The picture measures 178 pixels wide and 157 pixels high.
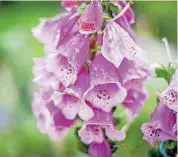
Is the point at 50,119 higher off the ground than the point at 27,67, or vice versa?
the point at 50,119

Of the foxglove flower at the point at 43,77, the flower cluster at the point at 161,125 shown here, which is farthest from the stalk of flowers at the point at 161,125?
the foxglove flower at the point at 43,77

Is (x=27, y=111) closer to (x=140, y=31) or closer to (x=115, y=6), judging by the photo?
(x=140, y=31)

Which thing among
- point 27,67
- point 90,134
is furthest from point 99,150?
point 27,67

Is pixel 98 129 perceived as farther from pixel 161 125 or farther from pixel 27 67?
pixel 27 67

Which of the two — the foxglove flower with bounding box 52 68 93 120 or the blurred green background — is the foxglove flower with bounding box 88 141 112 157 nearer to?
the foxglove flower with bounding box 52 68 93 120

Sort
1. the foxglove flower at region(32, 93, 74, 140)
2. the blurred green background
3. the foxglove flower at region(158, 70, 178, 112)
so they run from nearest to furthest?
the foxglove flower at region(158, 70, 178, 112), the foxglove flower at region(32, 93, 74, 140), the blurred green background

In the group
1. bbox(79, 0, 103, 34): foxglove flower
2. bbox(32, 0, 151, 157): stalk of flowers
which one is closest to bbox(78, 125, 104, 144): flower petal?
bbox(32, 0, 151, 157): stalk of flowers
